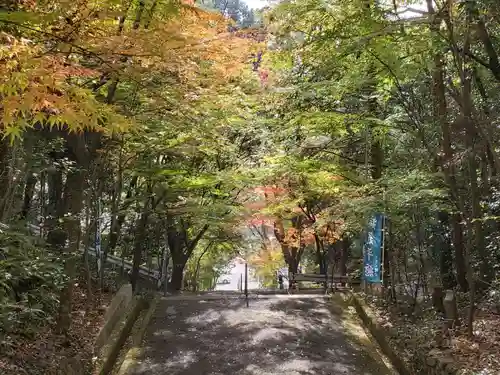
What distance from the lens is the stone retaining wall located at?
6859 millimetres

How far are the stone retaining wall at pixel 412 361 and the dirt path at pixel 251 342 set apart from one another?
31 centimetres

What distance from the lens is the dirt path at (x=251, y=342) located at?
7.69m

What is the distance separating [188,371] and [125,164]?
494cm

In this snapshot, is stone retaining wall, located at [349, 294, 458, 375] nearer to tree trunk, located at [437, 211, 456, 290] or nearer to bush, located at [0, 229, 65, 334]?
tree trunk, located at [437, 211, 456, 290]

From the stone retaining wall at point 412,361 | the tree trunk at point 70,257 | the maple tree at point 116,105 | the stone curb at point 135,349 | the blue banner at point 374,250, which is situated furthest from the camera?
the blue banner at point 374,250

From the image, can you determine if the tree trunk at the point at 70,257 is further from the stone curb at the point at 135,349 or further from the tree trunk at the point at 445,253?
the tree trunk at the point at 445,253

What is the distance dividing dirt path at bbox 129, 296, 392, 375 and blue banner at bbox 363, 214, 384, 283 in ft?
4.03

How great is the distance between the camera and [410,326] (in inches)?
340

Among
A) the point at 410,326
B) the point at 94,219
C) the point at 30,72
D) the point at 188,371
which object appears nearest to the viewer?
the point at 30,72

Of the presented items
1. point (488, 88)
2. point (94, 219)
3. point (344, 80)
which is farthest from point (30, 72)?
point (488, 88)

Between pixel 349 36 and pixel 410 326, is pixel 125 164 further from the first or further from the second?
pixel 410 326

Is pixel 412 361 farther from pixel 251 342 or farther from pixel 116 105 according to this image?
pixel 116 105

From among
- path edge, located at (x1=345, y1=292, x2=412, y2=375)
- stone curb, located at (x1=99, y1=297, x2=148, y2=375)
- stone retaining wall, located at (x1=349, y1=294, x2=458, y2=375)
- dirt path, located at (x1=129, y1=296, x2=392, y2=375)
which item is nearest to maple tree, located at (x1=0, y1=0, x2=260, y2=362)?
stone curb, located at (x1=99, y1=297, x2=148, y2=375)

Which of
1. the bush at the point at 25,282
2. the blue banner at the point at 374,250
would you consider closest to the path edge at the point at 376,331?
the blue banner at the point at 374,250
